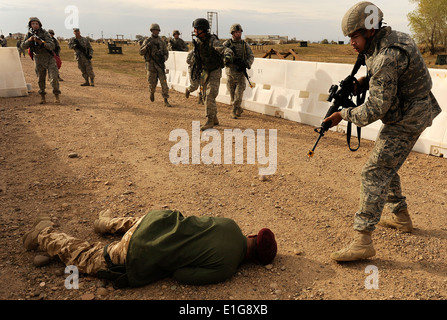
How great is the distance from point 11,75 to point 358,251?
1175 cm

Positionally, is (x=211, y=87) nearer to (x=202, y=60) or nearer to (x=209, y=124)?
(x=202, y=60)

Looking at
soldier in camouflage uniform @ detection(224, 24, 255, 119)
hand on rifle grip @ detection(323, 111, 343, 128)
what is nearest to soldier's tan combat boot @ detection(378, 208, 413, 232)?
hand on rifle grip @ detection(323, 111, 343, 128)

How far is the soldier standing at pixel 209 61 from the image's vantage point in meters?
7.33

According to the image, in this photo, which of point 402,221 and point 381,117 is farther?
point 402,221

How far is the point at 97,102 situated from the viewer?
10484 millimetres

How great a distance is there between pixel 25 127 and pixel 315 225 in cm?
670

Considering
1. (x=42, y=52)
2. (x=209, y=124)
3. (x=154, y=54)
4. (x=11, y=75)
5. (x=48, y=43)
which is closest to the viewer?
(x=209, y=124)

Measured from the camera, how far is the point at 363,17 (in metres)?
2.90

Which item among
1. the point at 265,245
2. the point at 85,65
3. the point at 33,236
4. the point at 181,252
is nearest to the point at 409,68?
the point at 265,245

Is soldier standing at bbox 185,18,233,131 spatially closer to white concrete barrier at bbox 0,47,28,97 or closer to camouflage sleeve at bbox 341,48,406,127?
camouflage sleeve at bbox 341,48,406,127

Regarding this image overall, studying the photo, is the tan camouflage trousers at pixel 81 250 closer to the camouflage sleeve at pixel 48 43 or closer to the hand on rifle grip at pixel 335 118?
the hand on rifle grip at pixel 335 118

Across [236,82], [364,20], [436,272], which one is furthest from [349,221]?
[236,82]

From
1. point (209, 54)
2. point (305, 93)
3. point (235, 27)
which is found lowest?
point (305, 93)
